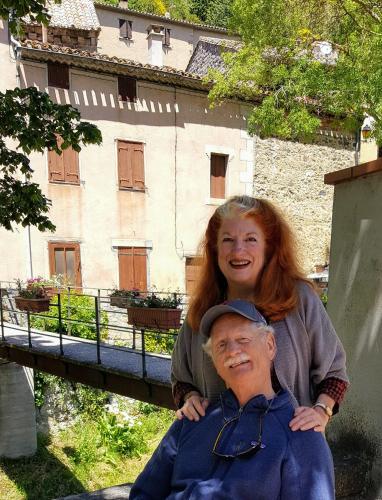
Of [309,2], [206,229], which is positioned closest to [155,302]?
[206,229]

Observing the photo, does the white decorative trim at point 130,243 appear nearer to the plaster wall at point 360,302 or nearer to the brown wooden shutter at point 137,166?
the brown wooden shutter at point 137,166

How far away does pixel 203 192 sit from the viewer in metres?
13.0

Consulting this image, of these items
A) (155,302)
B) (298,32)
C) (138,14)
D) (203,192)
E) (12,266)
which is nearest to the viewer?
(155,302)

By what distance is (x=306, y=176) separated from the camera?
1431 centimetres

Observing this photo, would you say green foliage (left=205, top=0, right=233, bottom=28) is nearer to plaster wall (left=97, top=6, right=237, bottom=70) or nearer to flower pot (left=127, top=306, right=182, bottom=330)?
plaster wall (left=97, top=6, right=237, bottom=70)

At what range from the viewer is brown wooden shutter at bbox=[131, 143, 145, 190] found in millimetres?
12008

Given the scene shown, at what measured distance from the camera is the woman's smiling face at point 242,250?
142 centimetres

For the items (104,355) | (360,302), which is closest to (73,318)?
(104,355)

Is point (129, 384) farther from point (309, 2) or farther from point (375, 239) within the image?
point (309, 2)

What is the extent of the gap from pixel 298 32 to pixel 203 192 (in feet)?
18.0

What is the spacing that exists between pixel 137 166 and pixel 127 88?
6.66 ft

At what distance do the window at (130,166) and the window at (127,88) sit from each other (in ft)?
3.82

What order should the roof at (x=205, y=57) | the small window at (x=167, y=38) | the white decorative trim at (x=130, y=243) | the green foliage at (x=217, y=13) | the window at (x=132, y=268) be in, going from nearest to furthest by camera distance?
the white decorative trim at (x=130, y=243)
the window at (x=132, y=268)
the roof at (x=205, y=57)
the small window at (x=167, y=38)
the green foliage at (x=217, y=13)

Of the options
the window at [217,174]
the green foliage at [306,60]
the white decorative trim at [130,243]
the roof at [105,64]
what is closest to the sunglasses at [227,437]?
the green foliage at [306,60]
